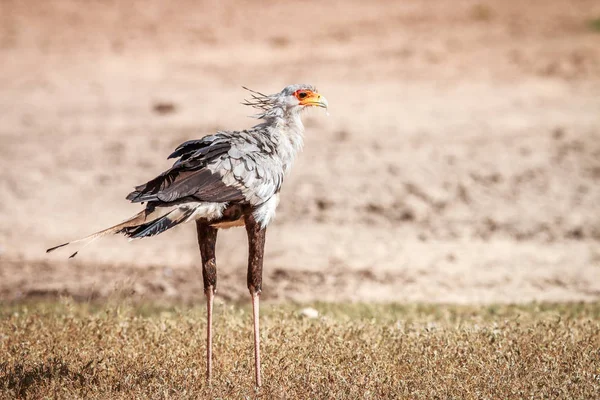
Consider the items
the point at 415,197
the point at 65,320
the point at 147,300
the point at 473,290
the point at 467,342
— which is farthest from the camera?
the point at 415,197

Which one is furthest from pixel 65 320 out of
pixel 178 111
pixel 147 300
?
pixel 178 111

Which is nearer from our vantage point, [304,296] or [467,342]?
[467,342]

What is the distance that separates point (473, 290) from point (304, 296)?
1872 mm

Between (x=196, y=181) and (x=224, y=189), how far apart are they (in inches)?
7.8

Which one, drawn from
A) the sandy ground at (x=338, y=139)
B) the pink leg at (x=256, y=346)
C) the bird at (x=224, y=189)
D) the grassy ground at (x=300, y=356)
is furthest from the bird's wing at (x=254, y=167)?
the sandy ground at (x=338, y=139)

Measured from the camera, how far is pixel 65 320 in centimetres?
748

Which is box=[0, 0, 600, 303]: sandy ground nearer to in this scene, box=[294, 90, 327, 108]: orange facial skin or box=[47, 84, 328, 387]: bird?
box=[47, 84, 328, 387]: bird

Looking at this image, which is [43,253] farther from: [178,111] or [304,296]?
[178,111]

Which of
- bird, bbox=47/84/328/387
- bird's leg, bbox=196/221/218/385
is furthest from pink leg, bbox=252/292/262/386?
bird's leg, bbox=196/221/218/385

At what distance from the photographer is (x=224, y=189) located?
591cm

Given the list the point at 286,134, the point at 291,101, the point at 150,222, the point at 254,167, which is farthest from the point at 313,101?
the point at 150,222

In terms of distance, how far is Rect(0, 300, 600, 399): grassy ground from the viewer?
18.5ft

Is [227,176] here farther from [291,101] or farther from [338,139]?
[338,139]

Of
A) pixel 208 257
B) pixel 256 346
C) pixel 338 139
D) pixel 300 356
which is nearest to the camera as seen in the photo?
pixel 256 346
